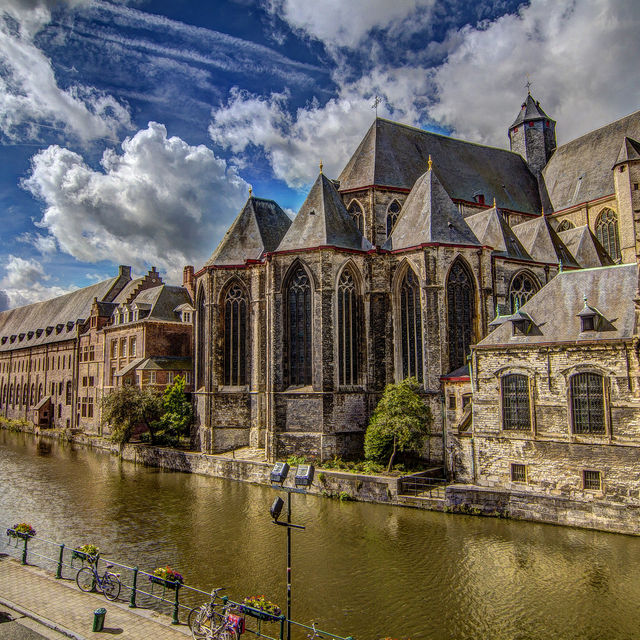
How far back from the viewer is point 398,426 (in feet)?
76.9

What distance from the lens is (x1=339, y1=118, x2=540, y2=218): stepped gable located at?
34.8 meters

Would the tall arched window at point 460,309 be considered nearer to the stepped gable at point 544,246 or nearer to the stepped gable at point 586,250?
the stepped gable at point 544,246

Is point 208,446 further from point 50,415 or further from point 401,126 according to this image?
point 50,415

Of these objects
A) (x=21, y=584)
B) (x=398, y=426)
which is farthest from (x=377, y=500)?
(x=21, y=584)

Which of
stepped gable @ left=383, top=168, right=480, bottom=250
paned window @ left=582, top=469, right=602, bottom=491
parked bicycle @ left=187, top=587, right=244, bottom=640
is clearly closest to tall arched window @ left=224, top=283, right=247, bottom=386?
stepped gable @ left=383, top=168, right=480, bottom=250

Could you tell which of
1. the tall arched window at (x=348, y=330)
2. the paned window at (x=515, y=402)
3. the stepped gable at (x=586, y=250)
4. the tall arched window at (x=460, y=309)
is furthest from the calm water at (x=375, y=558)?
the stepped gable at (x=586, y=250)

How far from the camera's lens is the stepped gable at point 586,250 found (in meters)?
32.9

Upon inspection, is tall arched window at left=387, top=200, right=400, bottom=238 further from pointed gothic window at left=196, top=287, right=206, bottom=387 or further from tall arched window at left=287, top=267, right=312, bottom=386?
pointed gothic window at left=196, top=287, right=206, bottom=387

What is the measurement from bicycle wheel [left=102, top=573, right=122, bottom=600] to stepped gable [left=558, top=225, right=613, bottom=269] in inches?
1209

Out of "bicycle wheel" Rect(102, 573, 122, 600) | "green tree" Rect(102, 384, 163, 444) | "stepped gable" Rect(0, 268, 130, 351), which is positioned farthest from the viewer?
"stepped gable" Rect(0, 268, 130, 351)

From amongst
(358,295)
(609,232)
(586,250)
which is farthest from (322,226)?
(609,232)

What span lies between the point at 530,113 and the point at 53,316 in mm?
54867

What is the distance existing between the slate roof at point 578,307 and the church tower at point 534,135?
91.0 ft

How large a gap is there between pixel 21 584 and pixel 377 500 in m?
13.0
